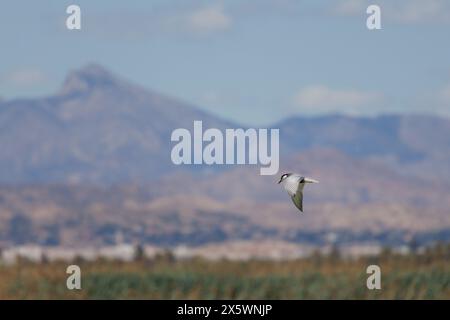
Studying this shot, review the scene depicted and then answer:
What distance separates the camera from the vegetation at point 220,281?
47.1 metres

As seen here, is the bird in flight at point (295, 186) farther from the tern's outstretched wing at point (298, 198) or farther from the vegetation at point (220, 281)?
the vegetation at point (220, 281)

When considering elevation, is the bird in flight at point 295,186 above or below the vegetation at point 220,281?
above

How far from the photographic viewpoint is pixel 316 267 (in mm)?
66188

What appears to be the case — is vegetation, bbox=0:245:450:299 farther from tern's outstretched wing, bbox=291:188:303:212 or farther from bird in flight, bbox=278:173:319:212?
tern's outstretched wing, bbox=291:188:303:212

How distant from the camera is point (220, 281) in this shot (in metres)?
54.4

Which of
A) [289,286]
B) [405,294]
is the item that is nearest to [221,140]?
[405,294]

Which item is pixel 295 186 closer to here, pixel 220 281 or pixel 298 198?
pixel 298 198

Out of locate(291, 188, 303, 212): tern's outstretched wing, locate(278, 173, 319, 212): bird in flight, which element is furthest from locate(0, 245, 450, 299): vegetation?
locate(291, 188, 303, 212): tern's outstretched wing

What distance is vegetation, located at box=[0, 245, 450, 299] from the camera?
154 feet

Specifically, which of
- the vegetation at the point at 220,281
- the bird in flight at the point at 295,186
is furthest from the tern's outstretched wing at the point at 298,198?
the vegetation at the point at 220,281

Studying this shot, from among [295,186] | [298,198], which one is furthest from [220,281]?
[298,198]
